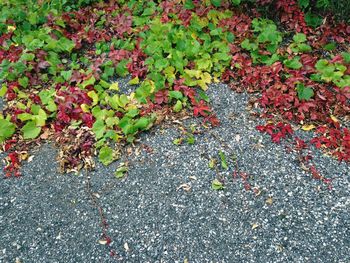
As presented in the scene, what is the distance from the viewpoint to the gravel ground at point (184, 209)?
2313mm

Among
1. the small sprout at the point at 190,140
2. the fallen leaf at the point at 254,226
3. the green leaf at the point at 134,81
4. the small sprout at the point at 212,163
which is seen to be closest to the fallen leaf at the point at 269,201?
the fallen leaf at the point at 254,226

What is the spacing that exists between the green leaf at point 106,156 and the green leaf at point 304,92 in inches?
57.7

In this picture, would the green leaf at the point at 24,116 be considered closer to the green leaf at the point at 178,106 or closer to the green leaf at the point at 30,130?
the green leaf at the point at 30,130

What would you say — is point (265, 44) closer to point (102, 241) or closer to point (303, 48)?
point (303, 48)

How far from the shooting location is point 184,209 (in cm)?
251

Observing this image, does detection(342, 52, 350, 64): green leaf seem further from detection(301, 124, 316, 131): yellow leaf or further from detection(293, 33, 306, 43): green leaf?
detection(301, 124, 316, 131): yellow leaf

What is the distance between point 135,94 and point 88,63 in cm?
68

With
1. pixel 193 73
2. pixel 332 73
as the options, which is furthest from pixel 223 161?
pixel 332 73

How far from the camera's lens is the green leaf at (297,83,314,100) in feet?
9.95

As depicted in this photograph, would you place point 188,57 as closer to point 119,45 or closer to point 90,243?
point 119,45

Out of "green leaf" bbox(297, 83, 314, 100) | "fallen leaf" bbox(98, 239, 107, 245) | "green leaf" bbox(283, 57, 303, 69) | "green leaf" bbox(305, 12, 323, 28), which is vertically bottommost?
"fallen leaf" bbox(98, 239, 107, 245)

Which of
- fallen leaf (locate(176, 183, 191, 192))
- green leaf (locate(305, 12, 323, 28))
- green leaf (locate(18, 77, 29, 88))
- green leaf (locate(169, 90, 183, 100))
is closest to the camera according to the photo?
fallen leaf (locate(176, 183, 191, 192))

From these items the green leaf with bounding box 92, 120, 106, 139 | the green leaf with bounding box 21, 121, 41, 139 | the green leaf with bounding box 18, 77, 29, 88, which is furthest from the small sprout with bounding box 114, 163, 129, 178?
the green leaf with bounding box 18, 77, 29, 88

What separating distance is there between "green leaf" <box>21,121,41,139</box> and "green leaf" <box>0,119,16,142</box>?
0.09 m
